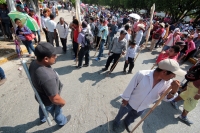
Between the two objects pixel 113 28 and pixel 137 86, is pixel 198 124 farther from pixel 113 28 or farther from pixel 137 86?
pixel 113 28

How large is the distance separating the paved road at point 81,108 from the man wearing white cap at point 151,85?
3.58 feet

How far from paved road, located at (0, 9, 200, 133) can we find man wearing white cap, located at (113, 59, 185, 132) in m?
1.09

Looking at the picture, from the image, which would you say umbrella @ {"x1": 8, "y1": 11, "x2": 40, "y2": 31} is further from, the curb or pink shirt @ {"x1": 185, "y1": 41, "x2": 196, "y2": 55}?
pink shirt @ {"x1": 185, "y1": 41, "x2": 196, "y2": 55}

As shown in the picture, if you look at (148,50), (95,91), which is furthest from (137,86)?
(148,50)

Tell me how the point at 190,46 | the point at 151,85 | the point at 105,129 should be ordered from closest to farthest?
the point at 151,85 → the point at 105,129 → the point at 190,46

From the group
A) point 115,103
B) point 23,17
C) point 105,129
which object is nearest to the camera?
point 105,129

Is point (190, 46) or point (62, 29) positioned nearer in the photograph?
point (62, 29)

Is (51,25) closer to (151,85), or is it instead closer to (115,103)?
(115,103)

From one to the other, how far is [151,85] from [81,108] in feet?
7.02

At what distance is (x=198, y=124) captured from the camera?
10.9 ft

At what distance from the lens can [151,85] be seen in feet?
6.41

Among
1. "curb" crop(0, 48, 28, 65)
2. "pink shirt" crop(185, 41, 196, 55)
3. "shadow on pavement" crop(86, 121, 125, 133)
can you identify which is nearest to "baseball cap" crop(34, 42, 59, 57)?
"shadow on pavement" crop(86, 121, 125, 133)

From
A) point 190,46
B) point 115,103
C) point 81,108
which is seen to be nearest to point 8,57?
point 81,108

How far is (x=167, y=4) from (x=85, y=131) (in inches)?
967
